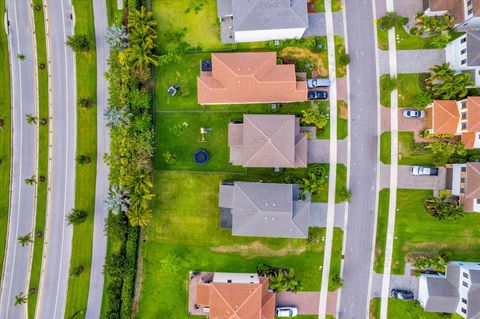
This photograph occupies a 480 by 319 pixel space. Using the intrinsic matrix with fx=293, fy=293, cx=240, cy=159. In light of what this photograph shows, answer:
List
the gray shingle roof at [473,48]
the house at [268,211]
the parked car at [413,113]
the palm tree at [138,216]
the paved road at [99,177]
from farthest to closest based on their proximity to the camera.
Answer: the paved road at [99,177]
the parked car at [413,113]
the palm tree at [138,216]
the house at [268,211]
the gray shingle roof at [473,48]

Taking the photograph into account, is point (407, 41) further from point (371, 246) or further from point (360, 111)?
point (371, 246)

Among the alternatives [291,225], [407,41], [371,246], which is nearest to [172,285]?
[291,225]

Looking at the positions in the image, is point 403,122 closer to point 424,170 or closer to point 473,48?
point 424,170

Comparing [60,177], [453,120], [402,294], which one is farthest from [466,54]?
[60,177]

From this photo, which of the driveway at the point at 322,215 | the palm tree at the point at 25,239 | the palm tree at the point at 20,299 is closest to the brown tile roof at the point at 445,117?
the driveway at the point at 322,215

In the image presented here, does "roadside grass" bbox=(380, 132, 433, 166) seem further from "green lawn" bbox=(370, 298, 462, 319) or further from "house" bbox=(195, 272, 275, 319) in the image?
"house" bbox=(195, 272, 275, 319)

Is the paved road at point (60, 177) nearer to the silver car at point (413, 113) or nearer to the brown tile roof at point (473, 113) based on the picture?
the silver car at point (413, 113)
